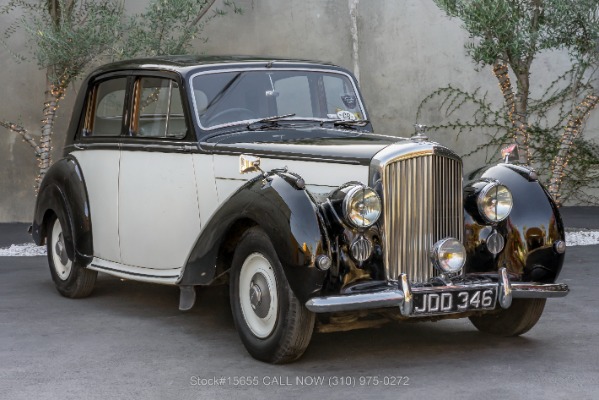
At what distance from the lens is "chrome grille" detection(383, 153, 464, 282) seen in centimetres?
518

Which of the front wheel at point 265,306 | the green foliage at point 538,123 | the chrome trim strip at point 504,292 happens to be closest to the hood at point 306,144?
the front wheel at point 265,306

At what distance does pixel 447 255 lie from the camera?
521 centimetres

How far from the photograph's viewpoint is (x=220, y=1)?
12.2 meters

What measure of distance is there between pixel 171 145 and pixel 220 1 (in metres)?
6.31

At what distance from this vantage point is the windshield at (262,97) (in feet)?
20.5

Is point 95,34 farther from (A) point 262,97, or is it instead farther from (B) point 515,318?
(B) point 515,318

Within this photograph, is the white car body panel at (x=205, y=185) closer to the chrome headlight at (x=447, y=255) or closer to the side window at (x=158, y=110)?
the side window at (x=158, y=110)

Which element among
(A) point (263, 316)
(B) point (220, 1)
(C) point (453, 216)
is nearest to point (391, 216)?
(C) point (453, 216)

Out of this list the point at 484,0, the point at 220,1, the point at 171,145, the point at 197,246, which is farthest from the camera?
the point at 220,1

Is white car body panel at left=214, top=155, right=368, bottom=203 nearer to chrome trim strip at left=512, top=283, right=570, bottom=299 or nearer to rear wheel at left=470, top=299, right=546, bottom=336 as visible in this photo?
chrome trim strip at left=512, top=283, right=570, bottom=299

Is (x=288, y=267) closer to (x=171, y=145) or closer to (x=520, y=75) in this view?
(x=171, y=145)

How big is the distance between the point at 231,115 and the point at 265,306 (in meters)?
1.45

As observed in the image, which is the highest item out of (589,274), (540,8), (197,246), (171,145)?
(540,8)

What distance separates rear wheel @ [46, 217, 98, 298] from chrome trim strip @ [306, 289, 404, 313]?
113 inches
